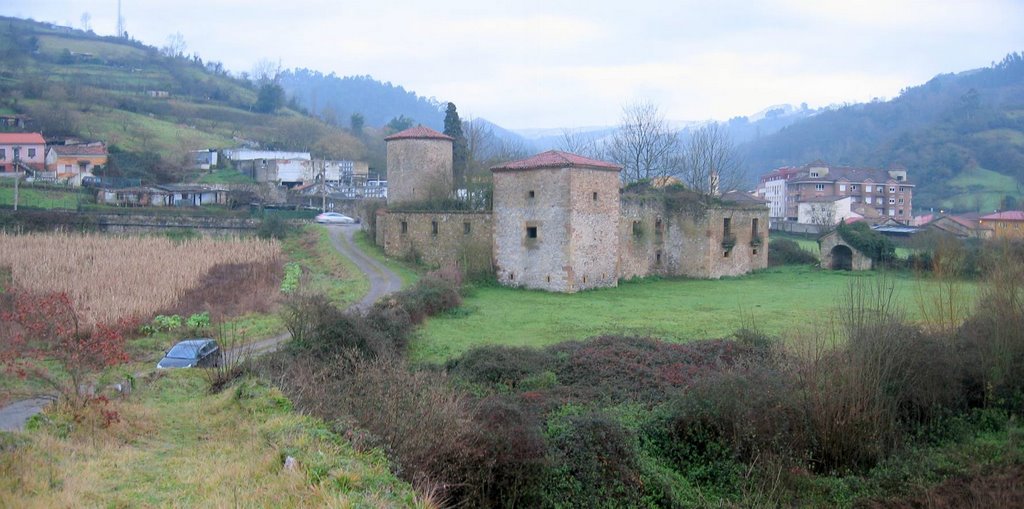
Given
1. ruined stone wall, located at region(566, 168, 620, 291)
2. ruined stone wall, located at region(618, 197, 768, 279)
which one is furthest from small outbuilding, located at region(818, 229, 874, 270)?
ruined stone wall, located at region(566, 168, 620, 291)

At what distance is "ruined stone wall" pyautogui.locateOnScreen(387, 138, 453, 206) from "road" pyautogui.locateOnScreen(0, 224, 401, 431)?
3491 mm

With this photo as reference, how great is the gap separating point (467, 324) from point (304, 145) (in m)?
57.3

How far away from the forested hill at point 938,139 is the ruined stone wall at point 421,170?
1907 inches

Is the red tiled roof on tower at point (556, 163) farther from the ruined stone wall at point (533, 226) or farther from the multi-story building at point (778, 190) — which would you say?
the multi-story building at point (778, 190)

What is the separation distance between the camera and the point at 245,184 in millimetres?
55062

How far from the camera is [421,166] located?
114ft

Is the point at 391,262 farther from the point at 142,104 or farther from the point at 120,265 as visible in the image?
the point at 142,104

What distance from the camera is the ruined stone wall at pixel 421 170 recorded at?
113 ft

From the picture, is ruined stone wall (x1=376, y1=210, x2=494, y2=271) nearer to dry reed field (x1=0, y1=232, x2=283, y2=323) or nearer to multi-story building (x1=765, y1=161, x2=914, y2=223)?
dry reed field (x1=0, y1=232, x2=283, y2=323)

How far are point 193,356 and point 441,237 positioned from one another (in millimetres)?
17071

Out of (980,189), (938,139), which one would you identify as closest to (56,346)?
(980,189)

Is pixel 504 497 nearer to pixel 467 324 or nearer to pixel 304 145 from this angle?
pixel 467 324

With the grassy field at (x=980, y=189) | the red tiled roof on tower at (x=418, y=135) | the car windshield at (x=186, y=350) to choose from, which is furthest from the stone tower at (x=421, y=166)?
the grassy field at (x=980, y=189)

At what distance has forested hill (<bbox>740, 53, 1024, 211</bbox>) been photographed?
68.7 m
